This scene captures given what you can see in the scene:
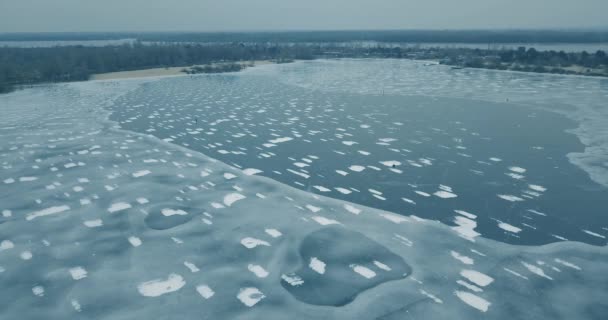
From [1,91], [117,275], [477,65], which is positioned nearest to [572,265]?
[117,275]

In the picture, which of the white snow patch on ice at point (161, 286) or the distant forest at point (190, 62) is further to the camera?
the distant forest at point (190, 62)

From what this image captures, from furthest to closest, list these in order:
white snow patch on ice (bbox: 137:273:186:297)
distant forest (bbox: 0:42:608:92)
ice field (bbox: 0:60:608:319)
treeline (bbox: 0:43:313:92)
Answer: distant forest (bbox: 0:42:608:92)
treeline (bbox: 0:43:313:92)
white snow patch on ice (bbox: 137:273:186:297)
ice field (bbox: 0:60:608:319)

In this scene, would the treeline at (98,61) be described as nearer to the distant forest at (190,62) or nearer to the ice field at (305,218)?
the distant forest at (190,62)

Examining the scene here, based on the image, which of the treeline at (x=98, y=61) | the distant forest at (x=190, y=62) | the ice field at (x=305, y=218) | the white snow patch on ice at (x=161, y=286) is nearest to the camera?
the ice field at (x=305, y=218)

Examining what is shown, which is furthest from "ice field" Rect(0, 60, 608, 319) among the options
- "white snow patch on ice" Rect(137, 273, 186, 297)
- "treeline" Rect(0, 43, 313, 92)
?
"treeline" Rect(0, 43, 313, 92)

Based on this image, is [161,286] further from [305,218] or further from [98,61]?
[98,61]

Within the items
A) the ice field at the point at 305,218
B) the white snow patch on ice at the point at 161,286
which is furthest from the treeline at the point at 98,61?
the white snow patch on ice at the point at 161,286

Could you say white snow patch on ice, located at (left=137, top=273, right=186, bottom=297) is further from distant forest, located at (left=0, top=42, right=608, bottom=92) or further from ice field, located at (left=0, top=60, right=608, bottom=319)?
distant forest, located at (left=0, top=42, right=608, bottom=92)

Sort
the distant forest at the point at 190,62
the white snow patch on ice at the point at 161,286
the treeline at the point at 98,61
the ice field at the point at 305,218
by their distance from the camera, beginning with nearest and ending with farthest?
the ice field at the point at 305,218 < the white snow patch on ice at the point at 161,286 < the treeline at the point at 98,61 < the distant forest at the point at 190,62
